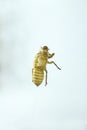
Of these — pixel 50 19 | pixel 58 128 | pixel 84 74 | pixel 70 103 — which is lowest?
pixel 58 128

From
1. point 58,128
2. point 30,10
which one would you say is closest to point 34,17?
point 30,10

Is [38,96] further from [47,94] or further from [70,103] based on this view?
[70,103]

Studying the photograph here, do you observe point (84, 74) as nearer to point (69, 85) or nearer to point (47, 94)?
point (69, 85)

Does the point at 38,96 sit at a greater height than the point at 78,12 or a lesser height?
lesser

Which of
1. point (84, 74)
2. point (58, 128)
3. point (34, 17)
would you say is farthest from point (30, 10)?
point (58, 128)

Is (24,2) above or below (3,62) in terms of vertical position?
above

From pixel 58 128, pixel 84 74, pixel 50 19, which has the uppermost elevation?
pixel 50 19
